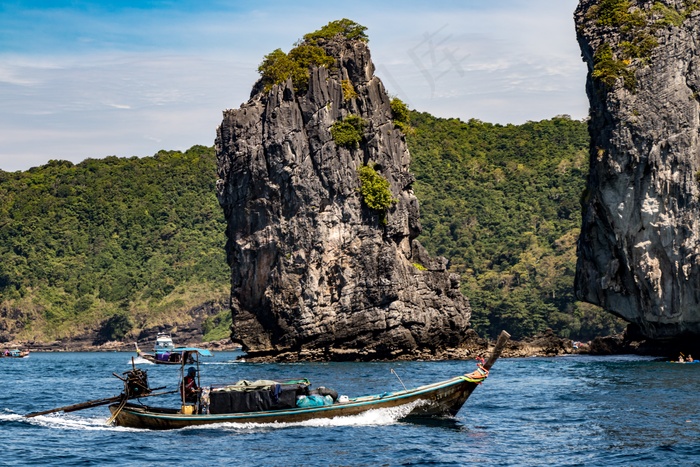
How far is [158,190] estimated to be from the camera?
163m

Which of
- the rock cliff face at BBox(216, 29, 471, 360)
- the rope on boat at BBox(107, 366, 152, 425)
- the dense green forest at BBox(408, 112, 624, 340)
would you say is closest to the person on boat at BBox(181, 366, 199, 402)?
the rope on boat at BBox(107, 366, 152, 425)

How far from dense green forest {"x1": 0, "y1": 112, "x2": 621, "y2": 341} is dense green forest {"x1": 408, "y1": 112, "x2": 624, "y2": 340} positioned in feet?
0.70

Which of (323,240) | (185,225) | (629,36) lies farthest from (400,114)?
(185,225)

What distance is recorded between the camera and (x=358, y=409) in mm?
30578

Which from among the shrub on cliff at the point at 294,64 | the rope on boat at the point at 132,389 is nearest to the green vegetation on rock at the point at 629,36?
the shrub on cliff at the point at 294,64

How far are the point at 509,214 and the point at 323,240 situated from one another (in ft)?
248

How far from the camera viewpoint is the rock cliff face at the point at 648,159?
61.8 m

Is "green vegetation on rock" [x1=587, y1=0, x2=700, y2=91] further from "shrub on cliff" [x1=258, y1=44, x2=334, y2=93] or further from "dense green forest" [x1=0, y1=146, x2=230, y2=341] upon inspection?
"dense green forest" [x1=0, y1=146, x2=230, y2=341]

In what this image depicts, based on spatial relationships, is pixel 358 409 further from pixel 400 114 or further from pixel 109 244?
pixel 109 244

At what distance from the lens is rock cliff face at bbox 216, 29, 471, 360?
73125mm

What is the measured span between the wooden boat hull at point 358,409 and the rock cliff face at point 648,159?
35506 mm

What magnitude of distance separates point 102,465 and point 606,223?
4817cm

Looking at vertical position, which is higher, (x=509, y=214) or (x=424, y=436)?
(x=509, y=214)

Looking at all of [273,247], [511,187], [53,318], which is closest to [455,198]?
[511,187]
